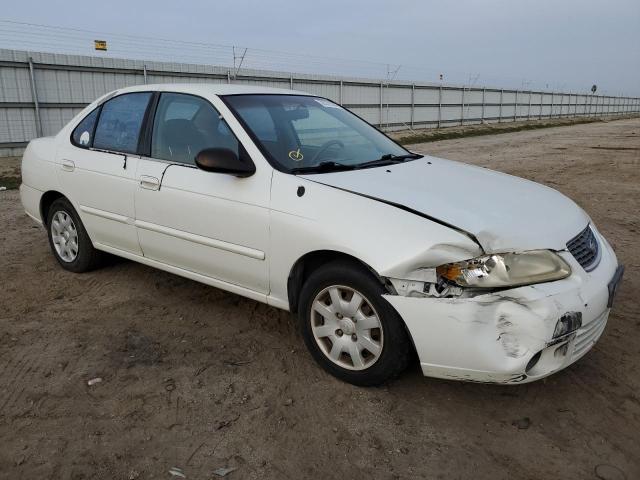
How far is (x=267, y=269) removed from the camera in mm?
3225

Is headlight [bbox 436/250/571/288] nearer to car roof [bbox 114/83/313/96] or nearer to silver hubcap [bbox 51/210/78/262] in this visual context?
car roof [bbox 114/83/313/96]

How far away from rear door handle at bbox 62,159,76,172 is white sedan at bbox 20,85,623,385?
1 cm

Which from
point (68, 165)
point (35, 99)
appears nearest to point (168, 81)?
point (35, 99)

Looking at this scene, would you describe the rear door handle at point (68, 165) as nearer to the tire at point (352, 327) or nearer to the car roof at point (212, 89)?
the car roof at point (212, 89)

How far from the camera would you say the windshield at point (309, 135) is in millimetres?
3420

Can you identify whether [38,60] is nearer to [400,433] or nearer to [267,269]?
[267,269]

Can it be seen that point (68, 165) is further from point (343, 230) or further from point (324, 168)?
point (343, 230)

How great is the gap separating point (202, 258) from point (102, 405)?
110 cm

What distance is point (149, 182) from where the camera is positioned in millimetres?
3789

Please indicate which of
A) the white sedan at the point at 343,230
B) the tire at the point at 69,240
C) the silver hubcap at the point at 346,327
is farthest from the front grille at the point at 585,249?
the tire at the point at 69,240

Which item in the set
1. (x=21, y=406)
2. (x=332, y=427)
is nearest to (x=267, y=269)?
(x=332, y=427)

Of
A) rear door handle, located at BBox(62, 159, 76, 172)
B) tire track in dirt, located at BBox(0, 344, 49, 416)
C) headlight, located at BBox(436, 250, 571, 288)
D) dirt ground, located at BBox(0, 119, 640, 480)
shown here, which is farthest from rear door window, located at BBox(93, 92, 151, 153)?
headlight, located at BBox(436, 250, 571, 288)

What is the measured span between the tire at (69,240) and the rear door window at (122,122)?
0.68m

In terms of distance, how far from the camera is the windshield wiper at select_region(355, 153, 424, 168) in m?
3.56
